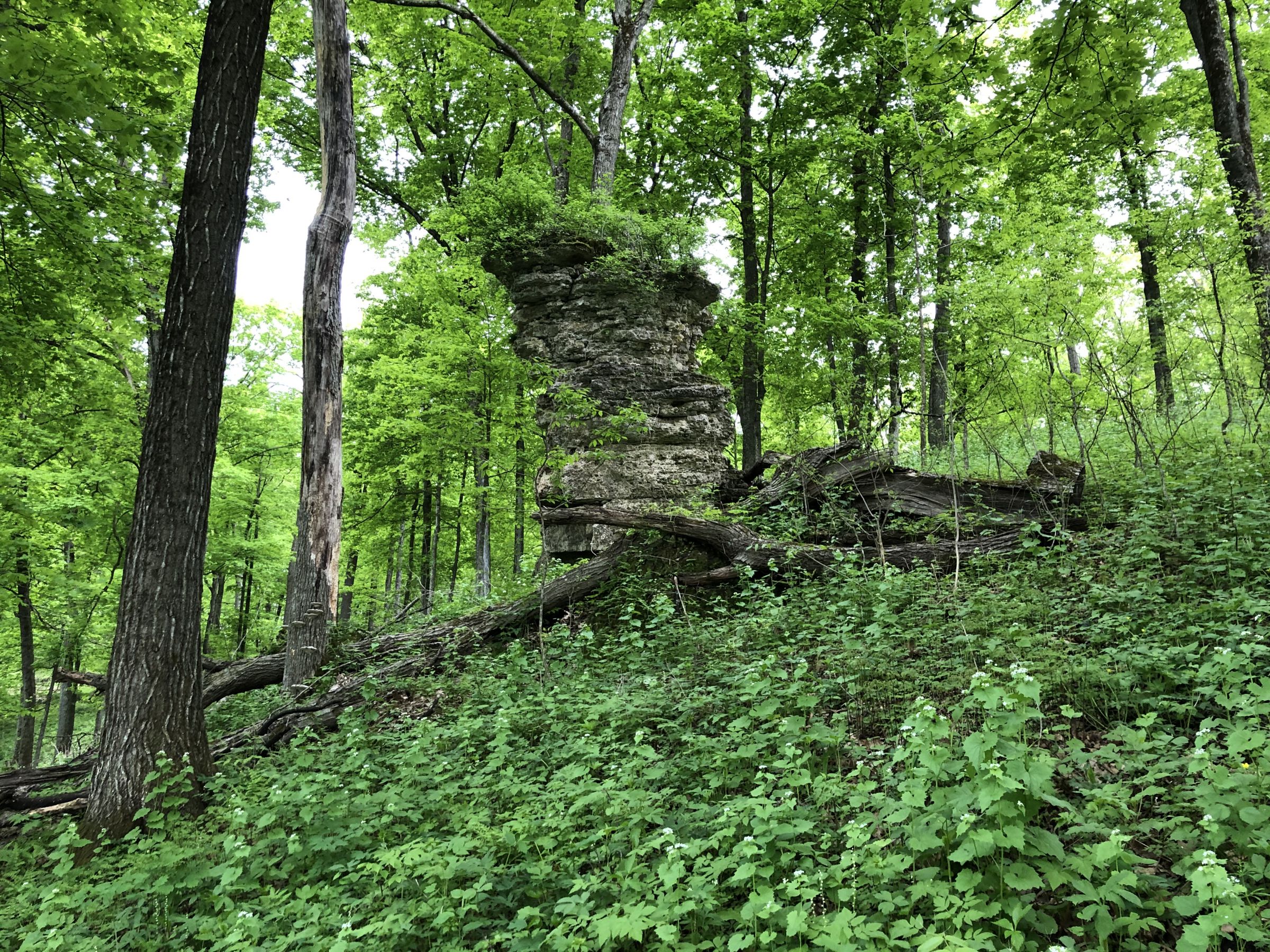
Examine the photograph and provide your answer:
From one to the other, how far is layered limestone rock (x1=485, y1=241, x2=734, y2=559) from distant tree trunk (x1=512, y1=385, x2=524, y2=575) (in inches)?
27.5

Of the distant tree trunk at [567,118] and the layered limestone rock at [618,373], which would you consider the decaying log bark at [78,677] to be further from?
the distant tree trunk at [567,118]

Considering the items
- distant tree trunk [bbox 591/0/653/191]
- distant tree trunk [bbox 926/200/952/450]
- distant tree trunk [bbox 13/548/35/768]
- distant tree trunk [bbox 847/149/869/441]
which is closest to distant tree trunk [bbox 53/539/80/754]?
distant tree trunk [bbox 13/548/35/768]

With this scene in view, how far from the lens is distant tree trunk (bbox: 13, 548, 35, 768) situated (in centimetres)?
1354

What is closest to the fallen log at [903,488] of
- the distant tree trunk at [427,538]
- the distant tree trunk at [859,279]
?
the distant tree trunk at [859,279]

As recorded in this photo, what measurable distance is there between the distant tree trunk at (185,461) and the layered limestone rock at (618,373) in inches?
187

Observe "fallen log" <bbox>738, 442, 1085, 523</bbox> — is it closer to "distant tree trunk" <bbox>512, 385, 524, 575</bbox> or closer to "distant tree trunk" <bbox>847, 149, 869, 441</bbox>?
"distant tree trunk" <bbox>847, 149, 869, 441</bbox>

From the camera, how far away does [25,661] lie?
14.4 m

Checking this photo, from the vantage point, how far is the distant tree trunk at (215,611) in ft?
60.7

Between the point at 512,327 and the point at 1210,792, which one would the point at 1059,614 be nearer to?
the point at 1210,792

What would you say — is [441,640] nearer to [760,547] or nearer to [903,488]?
[760,547]

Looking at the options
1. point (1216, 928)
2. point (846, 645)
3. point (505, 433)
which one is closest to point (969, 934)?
point (1216, 928)

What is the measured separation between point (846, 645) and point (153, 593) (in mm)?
4808

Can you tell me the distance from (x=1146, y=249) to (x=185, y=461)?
1666cm

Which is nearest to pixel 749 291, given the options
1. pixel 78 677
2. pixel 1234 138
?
pixel 1234 138
